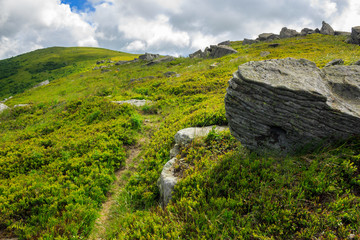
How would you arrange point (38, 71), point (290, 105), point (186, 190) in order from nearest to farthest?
point (290, 105)
point (186, 190)
point (38, 71)

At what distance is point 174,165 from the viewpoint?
745cm

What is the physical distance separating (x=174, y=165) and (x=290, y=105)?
4.74 meters

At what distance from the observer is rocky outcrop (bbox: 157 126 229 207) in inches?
252

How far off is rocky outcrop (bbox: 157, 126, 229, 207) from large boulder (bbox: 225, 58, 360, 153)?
2474 millimetres

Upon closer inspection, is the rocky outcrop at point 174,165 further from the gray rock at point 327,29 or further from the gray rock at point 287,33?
the gray rock at point 327,29

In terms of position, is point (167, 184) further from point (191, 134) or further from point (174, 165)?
point (191, 134)

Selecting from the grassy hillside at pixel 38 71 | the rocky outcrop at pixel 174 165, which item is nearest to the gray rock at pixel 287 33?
the rocky outcrop at pixel 174 165

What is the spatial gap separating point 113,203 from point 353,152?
827 centimetres

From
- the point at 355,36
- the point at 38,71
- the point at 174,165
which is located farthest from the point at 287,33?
the point at 38,71

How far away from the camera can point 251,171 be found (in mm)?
5750

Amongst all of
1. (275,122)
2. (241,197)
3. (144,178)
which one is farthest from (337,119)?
(144,178)

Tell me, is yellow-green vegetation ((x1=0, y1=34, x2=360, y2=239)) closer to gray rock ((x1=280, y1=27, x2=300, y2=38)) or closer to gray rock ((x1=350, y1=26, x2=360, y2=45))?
gray rock ((x1=350, y1=26, x2=360, y2=45))

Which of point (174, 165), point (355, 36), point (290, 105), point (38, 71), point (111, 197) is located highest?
point (38, 71)

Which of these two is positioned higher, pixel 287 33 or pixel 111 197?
pixel 287 33
